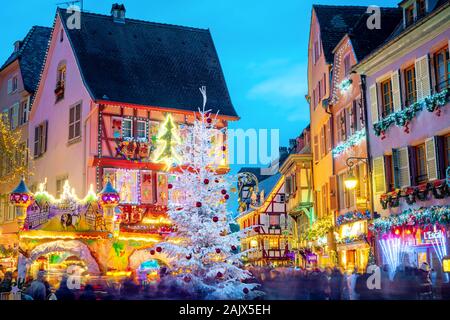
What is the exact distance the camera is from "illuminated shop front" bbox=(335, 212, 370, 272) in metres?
24.9

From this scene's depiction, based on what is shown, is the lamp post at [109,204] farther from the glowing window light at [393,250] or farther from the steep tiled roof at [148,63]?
the glowing window light at [393,250]

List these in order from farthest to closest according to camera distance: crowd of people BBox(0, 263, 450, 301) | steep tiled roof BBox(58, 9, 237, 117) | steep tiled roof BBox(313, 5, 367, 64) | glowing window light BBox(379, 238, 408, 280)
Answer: steep tiled roof BBox(313, 5, 367, 64)
steep tiled roof BBox(58, 9, 237, 117)
glowing window light BBox(379, 238, 408, 280)
crowd of people BBox(0, 263, 450, 301)

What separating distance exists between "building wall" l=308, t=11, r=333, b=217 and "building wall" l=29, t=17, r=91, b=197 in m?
10.9

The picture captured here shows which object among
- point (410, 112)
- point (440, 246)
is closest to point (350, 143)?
point (410, 112)

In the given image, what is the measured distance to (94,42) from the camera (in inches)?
1262

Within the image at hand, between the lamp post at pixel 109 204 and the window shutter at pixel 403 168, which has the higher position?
the window shutter at pixel 403 168

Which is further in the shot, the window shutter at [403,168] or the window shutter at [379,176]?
the window shutter at [379,176]

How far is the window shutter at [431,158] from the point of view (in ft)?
66.2

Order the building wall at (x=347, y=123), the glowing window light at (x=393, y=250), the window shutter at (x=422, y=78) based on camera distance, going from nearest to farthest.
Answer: the window shutter at (x=422, y=78), the glowing window light at (x=393, y=250), the building wall at (x=347, y=123)

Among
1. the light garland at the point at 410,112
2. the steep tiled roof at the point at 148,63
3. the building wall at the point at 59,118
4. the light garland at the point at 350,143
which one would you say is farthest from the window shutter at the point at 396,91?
the building wall at the point at 59,118

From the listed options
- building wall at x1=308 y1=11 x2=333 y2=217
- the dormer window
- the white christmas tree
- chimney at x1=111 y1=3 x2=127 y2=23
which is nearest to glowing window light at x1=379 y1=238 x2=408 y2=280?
building wall at x1=308 y1=11 x2=333 y2=217

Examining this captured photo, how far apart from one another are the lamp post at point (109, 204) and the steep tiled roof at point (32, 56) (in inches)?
639

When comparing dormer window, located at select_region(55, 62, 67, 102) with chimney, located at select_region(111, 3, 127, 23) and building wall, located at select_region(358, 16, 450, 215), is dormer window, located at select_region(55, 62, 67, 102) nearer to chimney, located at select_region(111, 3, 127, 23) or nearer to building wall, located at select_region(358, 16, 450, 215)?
chimney, located at select_region(111, 3, 127, 23)
